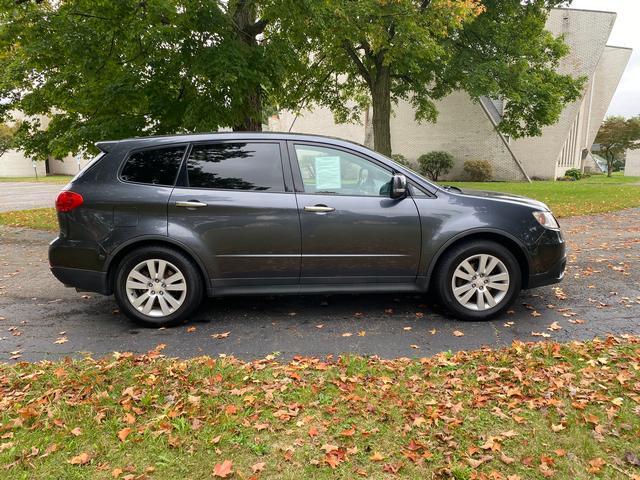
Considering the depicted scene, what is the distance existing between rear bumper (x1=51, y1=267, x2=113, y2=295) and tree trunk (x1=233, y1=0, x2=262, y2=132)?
17.9 ft

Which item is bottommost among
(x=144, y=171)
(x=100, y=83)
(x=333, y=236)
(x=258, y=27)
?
(x=333, y=236)

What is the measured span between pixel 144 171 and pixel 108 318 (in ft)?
5.22

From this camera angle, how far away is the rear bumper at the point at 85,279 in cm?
448

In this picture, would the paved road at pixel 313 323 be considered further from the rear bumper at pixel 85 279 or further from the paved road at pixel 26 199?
the paved road at pixel 26 199

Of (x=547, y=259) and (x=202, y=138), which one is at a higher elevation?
(x=202, y=138)

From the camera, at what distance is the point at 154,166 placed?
462 cm

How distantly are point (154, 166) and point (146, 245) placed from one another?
30.7 inches

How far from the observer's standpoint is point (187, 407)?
120 inches

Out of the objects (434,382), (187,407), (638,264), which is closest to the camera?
(187,407)

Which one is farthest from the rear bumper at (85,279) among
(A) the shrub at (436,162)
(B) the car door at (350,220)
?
(A) the shrub at (436,162)

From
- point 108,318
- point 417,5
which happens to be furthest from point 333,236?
point 417,5

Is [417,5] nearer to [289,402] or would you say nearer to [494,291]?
[494,291]

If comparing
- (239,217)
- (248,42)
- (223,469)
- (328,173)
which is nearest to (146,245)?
(239,217)

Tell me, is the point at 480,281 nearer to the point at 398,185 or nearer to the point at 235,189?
the point at 398,185
